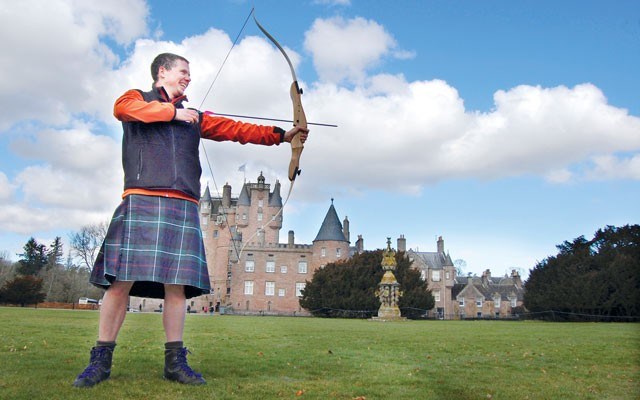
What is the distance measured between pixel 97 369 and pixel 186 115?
2.22 m

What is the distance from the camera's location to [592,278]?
3888cm

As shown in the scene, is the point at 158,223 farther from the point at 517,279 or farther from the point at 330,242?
the point at 517,279

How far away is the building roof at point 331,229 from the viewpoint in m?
70.5

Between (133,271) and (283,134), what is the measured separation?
1.89 meters

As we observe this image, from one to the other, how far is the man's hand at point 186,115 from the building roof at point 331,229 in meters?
65.7

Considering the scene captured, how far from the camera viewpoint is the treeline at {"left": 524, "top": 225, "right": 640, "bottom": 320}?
3694cm

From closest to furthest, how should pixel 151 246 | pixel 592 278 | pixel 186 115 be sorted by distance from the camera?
pixel 151 246
pixel 186 115
pixel 592 278

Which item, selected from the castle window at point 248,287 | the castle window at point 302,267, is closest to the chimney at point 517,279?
the castle window at point 302,267

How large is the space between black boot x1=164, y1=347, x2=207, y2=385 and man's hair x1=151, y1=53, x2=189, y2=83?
8.25ft

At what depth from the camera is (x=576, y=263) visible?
1727 inches

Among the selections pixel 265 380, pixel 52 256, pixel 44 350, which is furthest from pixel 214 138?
pixel 52 256

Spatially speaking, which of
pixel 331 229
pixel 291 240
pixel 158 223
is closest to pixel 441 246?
pixel 331 229

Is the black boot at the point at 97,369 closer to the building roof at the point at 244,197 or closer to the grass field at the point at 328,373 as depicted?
the grass field at the point at 328,373

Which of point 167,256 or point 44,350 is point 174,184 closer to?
point 167,256
